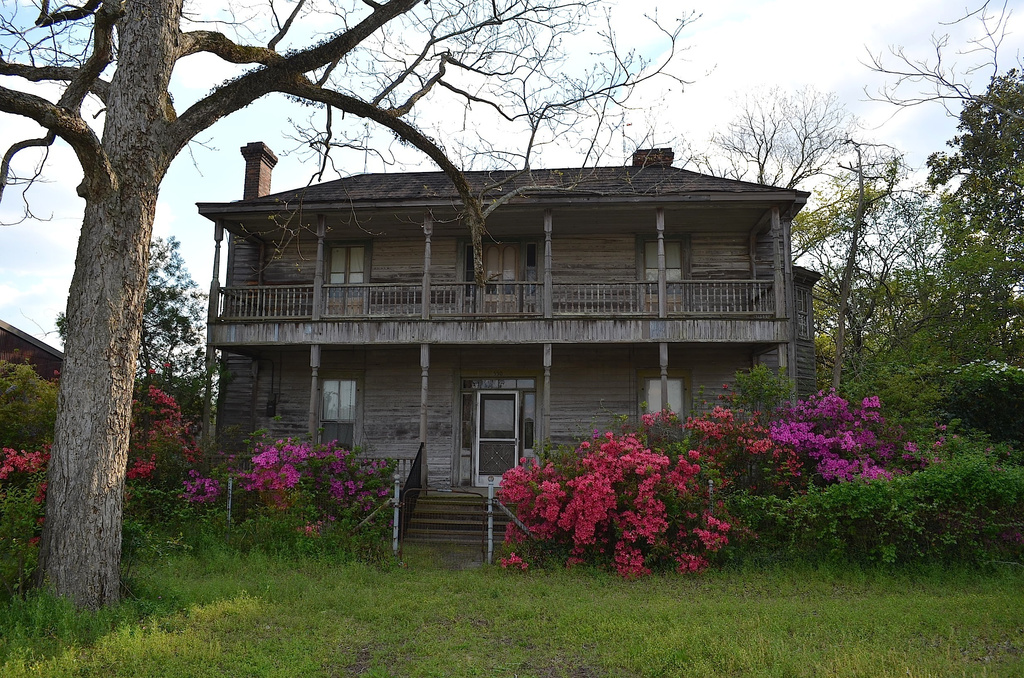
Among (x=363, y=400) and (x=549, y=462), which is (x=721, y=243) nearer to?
(x=549, y=462)

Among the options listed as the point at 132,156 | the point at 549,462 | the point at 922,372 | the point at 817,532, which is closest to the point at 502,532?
the point at 549,462

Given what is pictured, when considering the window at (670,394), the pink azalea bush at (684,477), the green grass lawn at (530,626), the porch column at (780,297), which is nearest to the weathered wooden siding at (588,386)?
the window at (670,394)

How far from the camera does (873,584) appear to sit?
8430 millimetres

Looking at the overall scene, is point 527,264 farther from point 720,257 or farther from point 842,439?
point 842,439

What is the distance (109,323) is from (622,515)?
6549 millimetres

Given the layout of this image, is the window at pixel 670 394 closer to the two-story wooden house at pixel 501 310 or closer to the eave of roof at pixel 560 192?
the two-story wooden house at pixel 501 310

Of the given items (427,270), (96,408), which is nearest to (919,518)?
(427,270)

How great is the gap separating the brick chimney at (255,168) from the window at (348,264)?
9.25 ft

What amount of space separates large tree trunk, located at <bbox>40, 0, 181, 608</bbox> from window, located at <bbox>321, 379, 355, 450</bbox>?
8.99m

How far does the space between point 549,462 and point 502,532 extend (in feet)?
6.93

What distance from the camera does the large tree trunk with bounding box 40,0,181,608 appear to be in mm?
6703

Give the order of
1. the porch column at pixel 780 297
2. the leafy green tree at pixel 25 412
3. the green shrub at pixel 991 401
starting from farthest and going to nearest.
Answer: the green shrub at pixel 991 401 < the porch column at pixel 780 297 < the leafy green tree at pixel 25 412

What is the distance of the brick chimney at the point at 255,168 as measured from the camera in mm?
17641

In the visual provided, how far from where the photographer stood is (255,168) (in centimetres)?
1773
